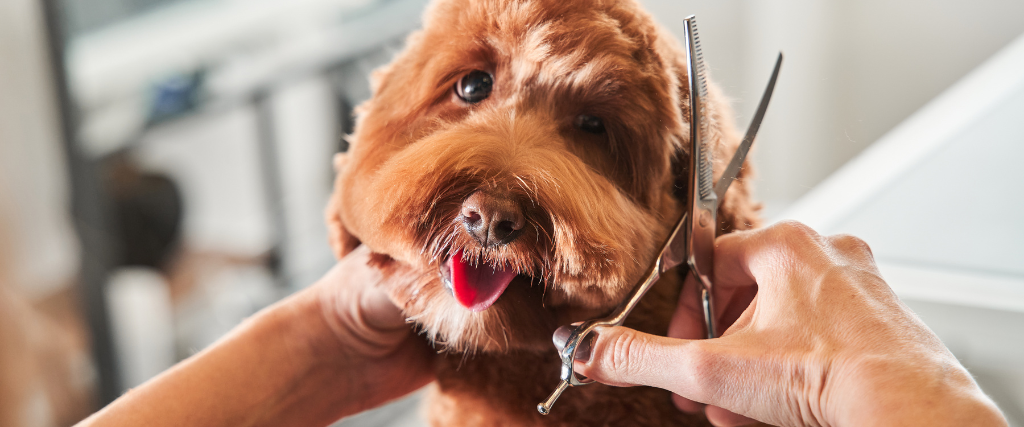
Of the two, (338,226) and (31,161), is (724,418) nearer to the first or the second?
(338,226)

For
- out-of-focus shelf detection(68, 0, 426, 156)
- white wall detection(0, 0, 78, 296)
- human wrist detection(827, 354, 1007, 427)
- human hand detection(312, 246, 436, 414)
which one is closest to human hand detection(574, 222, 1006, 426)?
human wrist detection(827, 354, 1007, 427)

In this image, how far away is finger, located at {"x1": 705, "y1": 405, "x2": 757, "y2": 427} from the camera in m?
0.58

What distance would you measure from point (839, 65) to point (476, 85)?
291 mm

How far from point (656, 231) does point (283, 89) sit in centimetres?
148

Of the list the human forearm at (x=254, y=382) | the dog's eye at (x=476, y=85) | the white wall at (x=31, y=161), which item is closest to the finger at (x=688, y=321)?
→ the dog's eye at (x=476, y=85)

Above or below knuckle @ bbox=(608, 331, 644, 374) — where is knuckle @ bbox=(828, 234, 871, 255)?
above

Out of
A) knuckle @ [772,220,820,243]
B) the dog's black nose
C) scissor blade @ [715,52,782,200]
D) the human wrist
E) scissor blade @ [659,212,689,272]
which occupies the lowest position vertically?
the human wrist

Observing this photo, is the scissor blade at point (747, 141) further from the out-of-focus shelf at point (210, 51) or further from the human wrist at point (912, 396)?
the out-of-focus shelf at point (210, 51)

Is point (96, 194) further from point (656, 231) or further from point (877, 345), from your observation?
point (877, 345)

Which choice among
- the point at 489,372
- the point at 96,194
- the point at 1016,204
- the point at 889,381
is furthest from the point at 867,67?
the point at 96,194

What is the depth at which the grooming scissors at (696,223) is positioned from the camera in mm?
525

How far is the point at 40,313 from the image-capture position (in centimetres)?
155

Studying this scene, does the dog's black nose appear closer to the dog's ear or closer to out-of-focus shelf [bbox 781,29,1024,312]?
the dog's ear

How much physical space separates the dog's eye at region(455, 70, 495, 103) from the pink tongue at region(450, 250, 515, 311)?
0.14 meters
